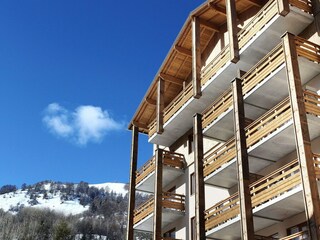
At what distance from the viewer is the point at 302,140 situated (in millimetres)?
18344

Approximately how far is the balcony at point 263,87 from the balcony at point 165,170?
5.56 metres

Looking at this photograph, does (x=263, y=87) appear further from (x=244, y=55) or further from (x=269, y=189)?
(x=269, y=189)

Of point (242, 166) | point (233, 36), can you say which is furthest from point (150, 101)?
point (242, 166)

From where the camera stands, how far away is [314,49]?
22.0 meters

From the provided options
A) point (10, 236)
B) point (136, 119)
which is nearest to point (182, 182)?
point (136, 119)

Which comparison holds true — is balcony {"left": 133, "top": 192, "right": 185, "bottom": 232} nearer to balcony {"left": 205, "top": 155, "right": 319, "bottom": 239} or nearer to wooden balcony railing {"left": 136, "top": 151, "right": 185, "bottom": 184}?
wooden balcony railing {"left": 136, "top": 151, "right": 185, "bottom": 184}

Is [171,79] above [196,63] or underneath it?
above

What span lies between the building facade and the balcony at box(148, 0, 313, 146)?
64mm

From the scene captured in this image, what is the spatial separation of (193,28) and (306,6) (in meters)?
9.08

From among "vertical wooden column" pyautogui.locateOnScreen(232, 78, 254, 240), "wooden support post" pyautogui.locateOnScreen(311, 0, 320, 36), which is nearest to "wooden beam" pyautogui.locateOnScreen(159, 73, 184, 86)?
"vertical wooden column" pyautogui.locateOnScreen(232, 78, 254, 240)

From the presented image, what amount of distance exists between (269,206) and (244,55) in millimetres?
9586

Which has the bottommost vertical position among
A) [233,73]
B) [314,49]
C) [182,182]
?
[182,182]

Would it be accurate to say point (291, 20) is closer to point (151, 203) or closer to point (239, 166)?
point (239, 166)

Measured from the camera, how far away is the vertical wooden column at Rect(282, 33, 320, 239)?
1683 centimetres
